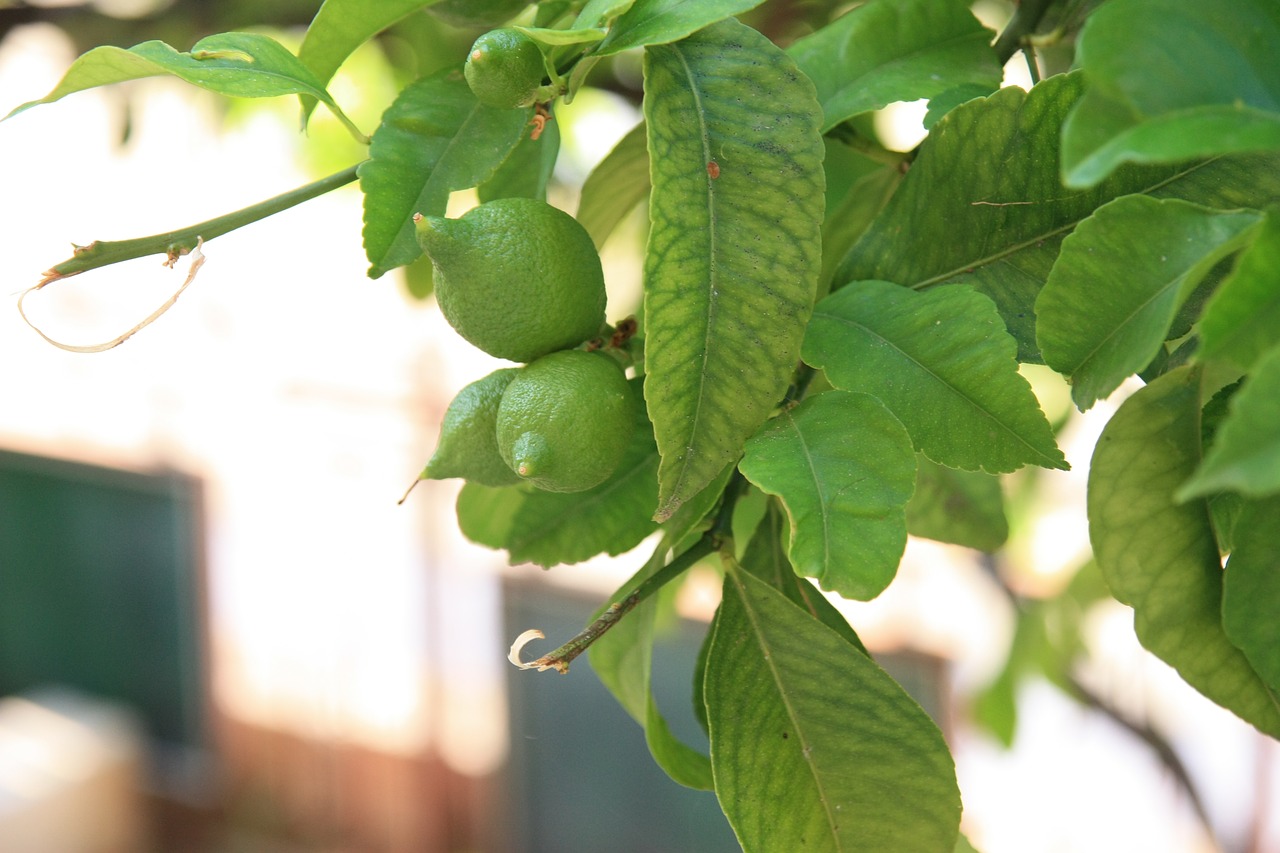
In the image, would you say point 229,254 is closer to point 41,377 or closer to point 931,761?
point 41,377

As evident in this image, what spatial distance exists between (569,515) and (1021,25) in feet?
0.66

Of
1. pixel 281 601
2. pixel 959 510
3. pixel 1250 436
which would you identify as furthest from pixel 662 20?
pixel 281 601

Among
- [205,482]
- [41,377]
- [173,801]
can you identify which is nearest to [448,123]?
[205,482]

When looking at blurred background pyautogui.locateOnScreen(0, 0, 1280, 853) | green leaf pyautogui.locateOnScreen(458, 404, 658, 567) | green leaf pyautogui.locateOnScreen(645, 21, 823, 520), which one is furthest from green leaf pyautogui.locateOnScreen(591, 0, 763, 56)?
blurred background pyautogui.locateOnScreen(0, 0, 1280, 853)

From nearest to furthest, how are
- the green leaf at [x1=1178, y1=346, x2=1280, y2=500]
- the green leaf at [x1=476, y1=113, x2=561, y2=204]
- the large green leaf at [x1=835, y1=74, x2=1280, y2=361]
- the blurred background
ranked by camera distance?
1. the green leaf at [x1=1178, y1=346, x2=1280, y2=500]
2. the large green leaf at [x1=835, y1=74, x2=1280, y2=361]
3. the green leaf at [x1=476, y1=113, x2=561, y2=204]
4. the blurred background

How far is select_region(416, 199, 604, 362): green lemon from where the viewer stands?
261 millimetres

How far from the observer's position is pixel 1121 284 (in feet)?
0.73

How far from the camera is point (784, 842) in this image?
0.27 meters

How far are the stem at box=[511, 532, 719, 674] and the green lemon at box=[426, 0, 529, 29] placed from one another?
0.53 ft

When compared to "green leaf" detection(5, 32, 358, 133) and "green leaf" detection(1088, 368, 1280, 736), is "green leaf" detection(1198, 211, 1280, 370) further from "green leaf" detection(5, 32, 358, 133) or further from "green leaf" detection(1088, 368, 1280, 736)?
"green leaf" detection(5, 32, 358, 133)

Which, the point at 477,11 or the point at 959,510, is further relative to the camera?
the point at 959,510

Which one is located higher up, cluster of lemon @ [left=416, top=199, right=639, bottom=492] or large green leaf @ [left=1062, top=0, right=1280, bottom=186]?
large green leaf @ [left=1062, top=0, right=1280, bottom=186]

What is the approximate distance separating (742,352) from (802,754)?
0.33 ft

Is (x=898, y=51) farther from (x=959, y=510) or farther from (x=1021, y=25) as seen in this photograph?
(x=959, y=510)
